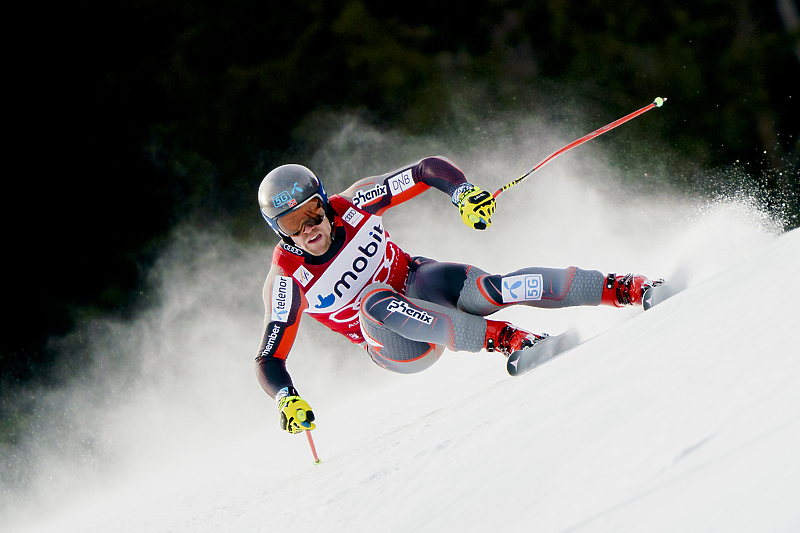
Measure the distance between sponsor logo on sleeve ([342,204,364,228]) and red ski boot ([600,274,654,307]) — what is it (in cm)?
118

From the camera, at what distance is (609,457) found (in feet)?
3.63

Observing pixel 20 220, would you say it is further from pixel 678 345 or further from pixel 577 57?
pixel 678 345

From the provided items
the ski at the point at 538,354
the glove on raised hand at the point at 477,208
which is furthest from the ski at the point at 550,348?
the glove on raised hand at the point at 477,208

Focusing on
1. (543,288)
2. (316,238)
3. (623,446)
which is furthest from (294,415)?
(623,446)

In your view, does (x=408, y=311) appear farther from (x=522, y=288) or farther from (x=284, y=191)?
(x=284, y=191)

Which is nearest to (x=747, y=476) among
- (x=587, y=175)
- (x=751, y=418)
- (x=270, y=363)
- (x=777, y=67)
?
(x=751, y=418)

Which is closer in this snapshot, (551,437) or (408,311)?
(551,437)

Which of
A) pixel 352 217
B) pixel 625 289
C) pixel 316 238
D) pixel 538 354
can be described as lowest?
pixel 538 354

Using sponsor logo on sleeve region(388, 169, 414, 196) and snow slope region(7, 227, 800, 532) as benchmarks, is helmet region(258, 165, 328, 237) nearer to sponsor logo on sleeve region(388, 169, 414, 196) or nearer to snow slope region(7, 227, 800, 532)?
sponsor logo on sleeve region(388, 169, 414, 196)

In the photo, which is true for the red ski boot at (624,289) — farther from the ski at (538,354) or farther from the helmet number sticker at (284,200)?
the helmet number sticker at (284,200)

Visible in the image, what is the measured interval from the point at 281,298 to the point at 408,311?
59 centimetres

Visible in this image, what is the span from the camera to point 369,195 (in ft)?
10.5

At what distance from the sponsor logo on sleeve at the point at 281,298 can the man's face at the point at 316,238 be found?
169mm

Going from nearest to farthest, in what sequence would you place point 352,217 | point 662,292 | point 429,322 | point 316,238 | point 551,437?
point 551,437
point 662,292
point 429,322
point 316,238
point 352,217
